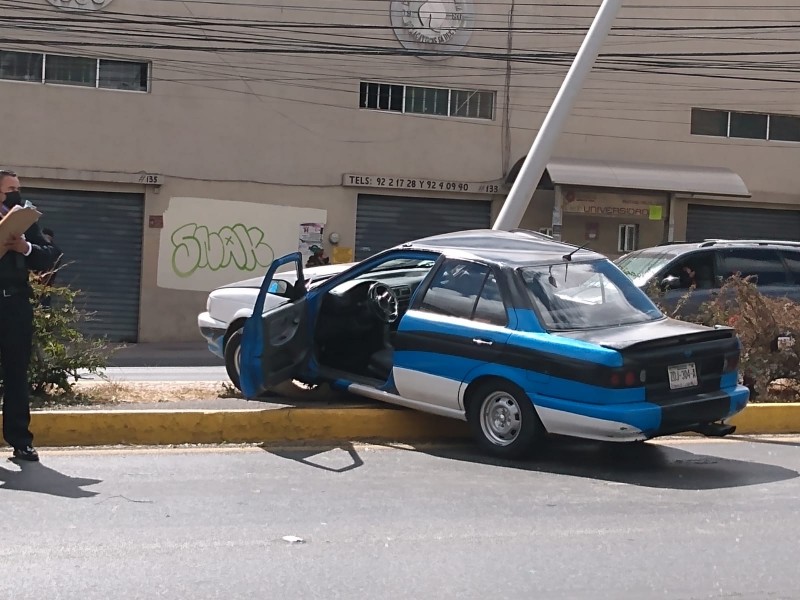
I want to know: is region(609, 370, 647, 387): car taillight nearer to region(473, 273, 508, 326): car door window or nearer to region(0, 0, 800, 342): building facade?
region(473, 273, 508, 326): car door window

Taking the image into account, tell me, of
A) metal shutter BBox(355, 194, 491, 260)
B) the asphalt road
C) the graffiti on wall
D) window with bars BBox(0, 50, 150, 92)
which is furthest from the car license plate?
window with bars BBox(0, 50, 150, 92)

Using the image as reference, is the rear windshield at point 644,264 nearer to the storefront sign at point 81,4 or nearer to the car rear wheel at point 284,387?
the car rear wheel at point 284,387

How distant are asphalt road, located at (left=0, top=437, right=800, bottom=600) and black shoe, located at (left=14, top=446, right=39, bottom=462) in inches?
2.9

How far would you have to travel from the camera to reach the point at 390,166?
72.0 feet

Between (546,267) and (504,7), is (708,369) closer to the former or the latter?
(546,267)

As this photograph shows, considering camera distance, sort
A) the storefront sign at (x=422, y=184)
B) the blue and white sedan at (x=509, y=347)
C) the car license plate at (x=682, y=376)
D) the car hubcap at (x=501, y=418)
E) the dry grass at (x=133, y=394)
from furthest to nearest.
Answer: the storefront sign at (x=422, y=184) → the dry grass at (x=133, y=394) → the car hubcap at (x=501, y=418) → the car license plate at (x=682, y=376) → the blue and white sedan at (x=509, y=347)

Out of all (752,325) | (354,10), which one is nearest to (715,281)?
(752,325)

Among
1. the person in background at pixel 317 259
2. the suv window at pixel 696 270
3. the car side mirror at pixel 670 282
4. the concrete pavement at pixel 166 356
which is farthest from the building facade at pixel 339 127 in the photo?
the car side mirror at pixel 670 282

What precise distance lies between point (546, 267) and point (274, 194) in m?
13.9

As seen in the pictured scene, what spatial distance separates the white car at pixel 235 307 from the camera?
9.45 m

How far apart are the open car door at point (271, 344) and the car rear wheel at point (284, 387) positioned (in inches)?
27.4

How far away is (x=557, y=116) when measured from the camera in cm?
1233

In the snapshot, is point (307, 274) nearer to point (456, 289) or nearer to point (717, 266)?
point (456, 289)

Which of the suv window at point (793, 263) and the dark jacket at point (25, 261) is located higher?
the suv window at point (793, 263)
